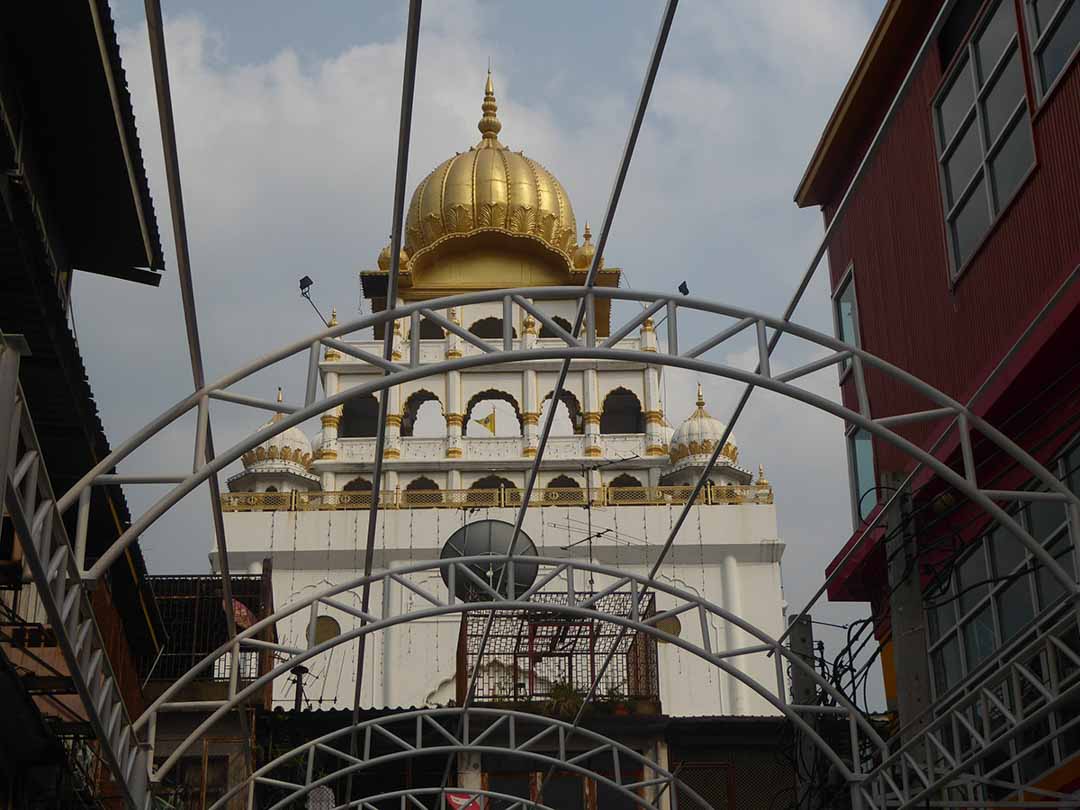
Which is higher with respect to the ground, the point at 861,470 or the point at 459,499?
the point at 459,499

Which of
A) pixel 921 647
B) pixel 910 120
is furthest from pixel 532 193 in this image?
pixel 921 647

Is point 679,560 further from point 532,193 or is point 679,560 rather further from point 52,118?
point 52,118

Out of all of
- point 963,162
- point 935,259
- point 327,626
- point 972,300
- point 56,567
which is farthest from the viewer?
point 327,626

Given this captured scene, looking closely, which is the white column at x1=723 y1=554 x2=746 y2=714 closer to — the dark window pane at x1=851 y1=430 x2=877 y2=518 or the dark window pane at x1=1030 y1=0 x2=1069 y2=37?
the dark window pane at x1=851 y1=430 x2=877 y2=518

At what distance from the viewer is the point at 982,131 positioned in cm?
1880

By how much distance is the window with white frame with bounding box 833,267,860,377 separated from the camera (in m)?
24.5

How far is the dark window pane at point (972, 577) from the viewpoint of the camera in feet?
63.3

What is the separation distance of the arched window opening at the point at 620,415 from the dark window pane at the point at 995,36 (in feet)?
140

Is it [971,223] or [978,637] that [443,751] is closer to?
[978,637]

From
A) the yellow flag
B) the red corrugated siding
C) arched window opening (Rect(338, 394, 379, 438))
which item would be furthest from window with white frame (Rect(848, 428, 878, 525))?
the yellow flag

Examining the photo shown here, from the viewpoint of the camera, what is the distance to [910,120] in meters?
21.7

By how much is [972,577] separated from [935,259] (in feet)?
12.3

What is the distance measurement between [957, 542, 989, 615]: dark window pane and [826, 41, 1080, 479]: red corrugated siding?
156cm

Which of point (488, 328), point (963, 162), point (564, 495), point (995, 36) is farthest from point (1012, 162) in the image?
point (488, 328)
